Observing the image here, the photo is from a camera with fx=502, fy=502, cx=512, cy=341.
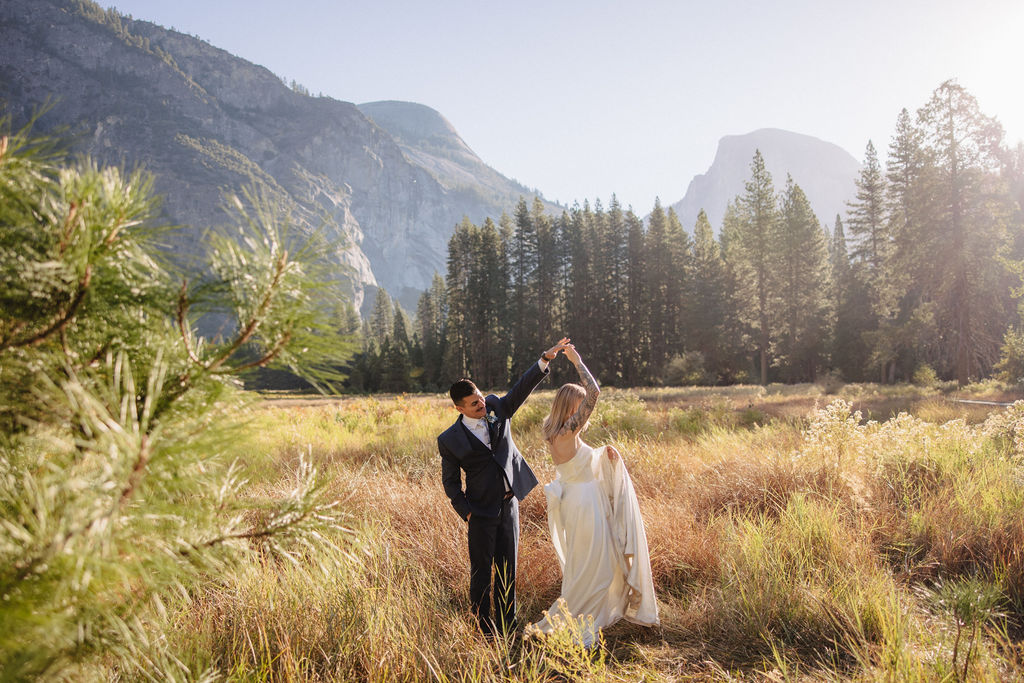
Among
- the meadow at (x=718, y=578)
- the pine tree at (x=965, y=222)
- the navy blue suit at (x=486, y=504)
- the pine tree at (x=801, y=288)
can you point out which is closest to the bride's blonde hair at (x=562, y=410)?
the navy blue suit at (x=486, y=504)

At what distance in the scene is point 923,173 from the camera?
2212 cm

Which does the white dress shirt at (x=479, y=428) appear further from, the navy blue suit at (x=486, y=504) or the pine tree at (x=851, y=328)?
the pine tree at (x=851, y=328)

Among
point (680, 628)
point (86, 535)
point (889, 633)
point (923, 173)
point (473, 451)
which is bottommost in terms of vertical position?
point (680, 628)

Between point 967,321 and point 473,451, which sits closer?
point 473,451

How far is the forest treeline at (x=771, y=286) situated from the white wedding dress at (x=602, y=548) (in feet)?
48.9

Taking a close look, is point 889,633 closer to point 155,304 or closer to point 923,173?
point 155,304

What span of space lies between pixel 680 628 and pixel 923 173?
26815mm

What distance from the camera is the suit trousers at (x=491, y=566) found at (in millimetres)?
3789

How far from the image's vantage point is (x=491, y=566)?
12.7 ft

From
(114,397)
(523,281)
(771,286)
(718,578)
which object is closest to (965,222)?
(771,286)

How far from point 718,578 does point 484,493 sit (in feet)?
6.63

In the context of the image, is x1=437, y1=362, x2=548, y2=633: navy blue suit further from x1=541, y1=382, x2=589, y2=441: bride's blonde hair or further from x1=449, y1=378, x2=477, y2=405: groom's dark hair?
x1=541, y1=382, x2=589, y2=441: bride's blonde hair

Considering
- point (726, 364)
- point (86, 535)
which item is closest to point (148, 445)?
point (86, 535)

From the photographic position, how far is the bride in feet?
12.3
